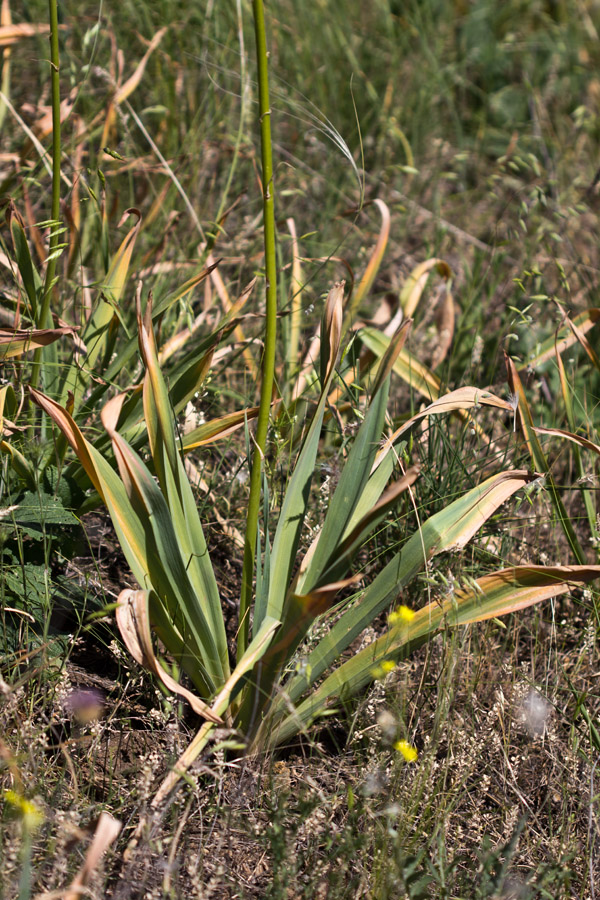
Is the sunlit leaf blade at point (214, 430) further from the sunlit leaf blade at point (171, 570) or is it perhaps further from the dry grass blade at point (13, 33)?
the dry grass blade at point (13, 33)

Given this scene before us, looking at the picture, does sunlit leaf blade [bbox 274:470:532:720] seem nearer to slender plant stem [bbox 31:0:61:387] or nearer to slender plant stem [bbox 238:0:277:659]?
slender plant stem [bbox 238:0:277:659]

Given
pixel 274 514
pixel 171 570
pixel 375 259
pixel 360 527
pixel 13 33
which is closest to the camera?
pixel 360 527

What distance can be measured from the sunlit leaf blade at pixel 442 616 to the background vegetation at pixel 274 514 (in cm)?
4

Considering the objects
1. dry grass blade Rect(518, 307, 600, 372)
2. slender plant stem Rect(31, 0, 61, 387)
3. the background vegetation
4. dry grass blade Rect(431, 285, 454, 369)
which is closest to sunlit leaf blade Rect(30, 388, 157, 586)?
the background vegetation

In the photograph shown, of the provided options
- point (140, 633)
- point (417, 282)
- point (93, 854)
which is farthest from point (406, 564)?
point (417, 282)

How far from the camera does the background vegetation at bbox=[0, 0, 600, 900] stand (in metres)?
1.14

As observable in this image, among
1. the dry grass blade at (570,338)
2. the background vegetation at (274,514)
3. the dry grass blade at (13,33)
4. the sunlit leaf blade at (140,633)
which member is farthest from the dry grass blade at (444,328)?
the dry grass blade at (13,33)

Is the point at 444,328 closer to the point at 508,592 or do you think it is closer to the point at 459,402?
the point at 459,402

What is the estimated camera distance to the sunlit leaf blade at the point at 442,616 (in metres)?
1.28

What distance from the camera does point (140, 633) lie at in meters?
1.11

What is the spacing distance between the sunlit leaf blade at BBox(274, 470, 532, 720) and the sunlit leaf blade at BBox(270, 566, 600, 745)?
0.14ft

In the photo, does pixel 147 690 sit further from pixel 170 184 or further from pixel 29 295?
pixel 170 184

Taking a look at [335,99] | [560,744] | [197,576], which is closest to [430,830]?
[560,744]

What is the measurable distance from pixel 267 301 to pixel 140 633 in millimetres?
537
